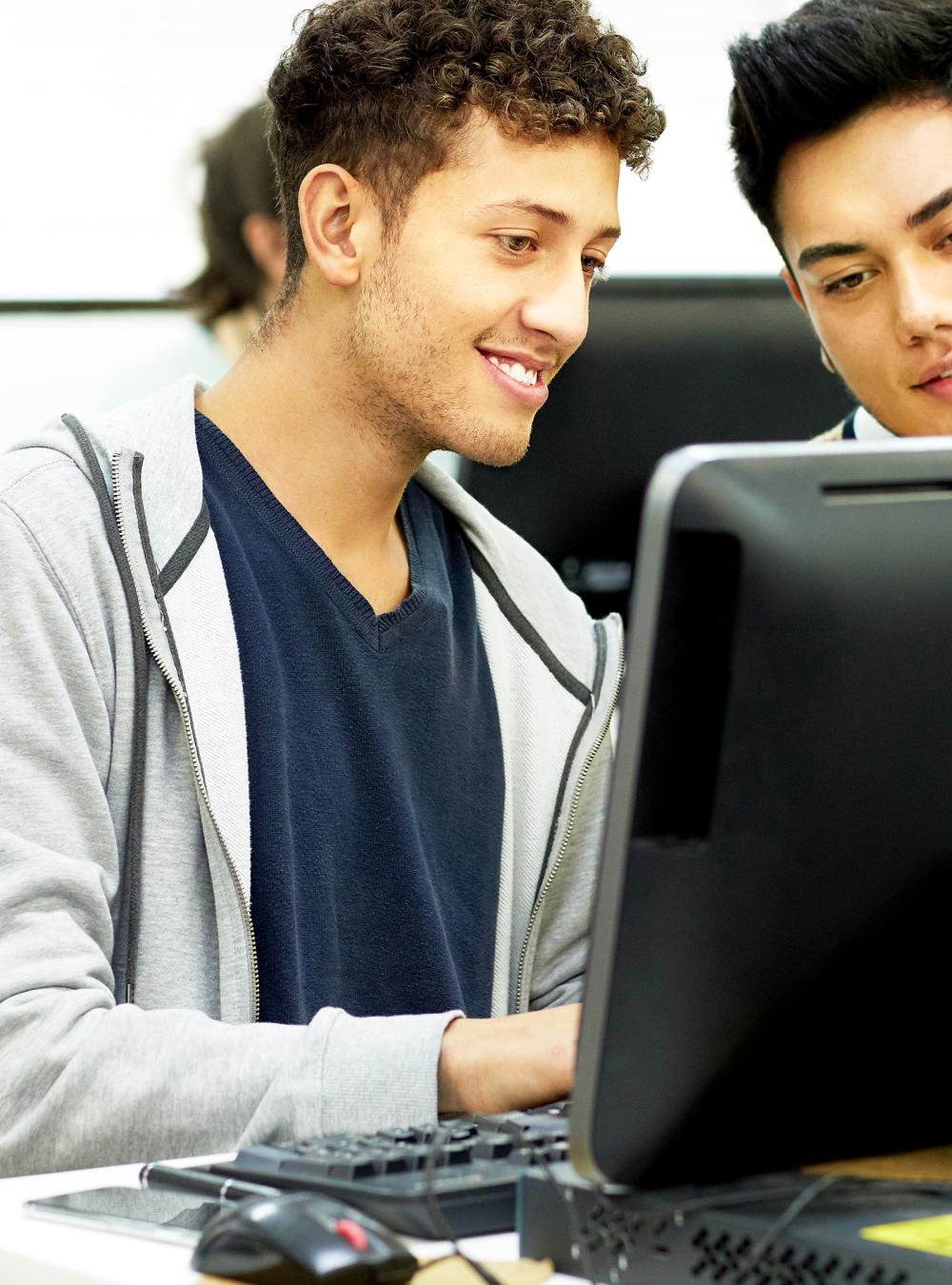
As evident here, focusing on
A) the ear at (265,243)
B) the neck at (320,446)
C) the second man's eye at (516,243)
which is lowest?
the neck at (320,446)

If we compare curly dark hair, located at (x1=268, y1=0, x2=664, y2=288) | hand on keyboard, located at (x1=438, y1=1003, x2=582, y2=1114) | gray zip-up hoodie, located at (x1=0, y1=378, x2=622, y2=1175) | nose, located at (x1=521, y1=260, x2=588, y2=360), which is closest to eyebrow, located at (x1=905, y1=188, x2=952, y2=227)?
curly dark hair, located at (x1=268, y1=0, x2=664, y2=288)

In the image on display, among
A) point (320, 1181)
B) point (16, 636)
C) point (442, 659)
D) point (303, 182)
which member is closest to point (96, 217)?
point (303, 182)

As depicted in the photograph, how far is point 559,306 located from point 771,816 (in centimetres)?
95

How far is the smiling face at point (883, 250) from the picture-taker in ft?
5.76

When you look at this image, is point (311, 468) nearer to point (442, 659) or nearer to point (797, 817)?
point (442, 659)

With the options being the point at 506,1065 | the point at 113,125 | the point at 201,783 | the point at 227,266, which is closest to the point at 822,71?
the point at 201,783

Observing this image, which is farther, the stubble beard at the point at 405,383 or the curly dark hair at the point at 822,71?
the curly dark hair at the point at 822,71

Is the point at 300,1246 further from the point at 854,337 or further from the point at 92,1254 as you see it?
the point at 854,337

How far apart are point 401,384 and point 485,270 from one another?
0.41 feet

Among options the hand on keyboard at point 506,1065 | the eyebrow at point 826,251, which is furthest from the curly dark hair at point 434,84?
the hand on keyboard at point 506,1065

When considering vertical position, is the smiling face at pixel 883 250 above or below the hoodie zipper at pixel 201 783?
above

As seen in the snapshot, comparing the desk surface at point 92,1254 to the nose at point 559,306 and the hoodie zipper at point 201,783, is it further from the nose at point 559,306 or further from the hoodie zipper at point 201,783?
the nose at point 559,306

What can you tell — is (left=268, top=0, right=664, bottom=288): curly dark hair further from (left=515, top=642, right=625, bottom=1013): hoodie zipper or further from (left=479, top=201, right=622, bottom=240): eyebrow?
(left=515, top=642, right=625, bottom=1013): hoodie zipper

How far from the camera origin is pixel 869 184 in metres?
1.79
